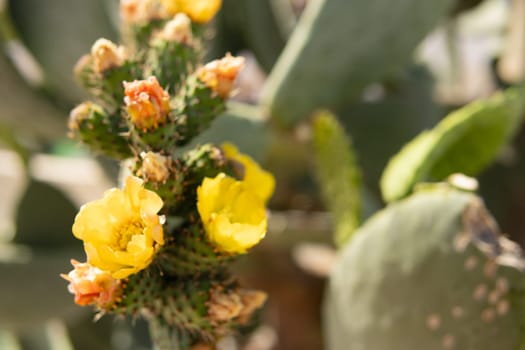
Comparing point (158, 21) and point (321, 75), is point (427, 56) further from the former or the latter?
point (158, 21)

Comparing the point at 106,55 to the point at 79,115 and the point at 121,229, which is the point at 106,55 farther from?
the point at 121,229

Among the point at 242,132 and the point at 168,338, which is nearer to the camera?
the point at 168,338

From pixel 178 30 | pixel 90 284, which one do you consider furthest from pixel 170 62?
pixel 90 284

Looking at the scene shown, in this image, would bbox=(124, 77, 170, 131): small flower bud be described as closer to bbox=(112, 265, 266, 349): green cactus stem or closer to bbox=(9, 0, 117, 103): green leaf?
bbox=(112, 265, 266, 349): green cactus stem

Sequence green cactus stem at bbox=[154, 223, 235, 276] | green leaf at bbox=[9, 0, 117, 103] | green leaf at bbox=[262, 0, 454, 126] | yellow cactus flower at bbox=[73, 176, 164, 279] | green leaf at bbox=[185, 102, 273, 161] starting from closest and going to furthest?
yellow cactus flower at bbox=[73, 176, 164, 279] → green cactus stem at bbox=[154, 223, 235, 276] → green leaf at bbox=[185, 102, 273, 161] → green leaf at bbox=[262, 0, 454, 126] → green leaf at bbox=[9, 0, 117, 103]

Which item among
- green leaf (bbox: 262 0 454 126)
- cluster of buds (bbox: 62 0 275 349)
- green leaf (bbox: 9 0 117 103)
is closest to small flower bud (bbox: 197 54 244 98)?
cluster of buds (bbox: 62 0 275 349)

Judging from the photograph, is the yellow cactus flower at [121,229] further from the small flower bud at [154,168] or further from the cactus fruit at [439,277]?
the cactus fruit at [439,277]
